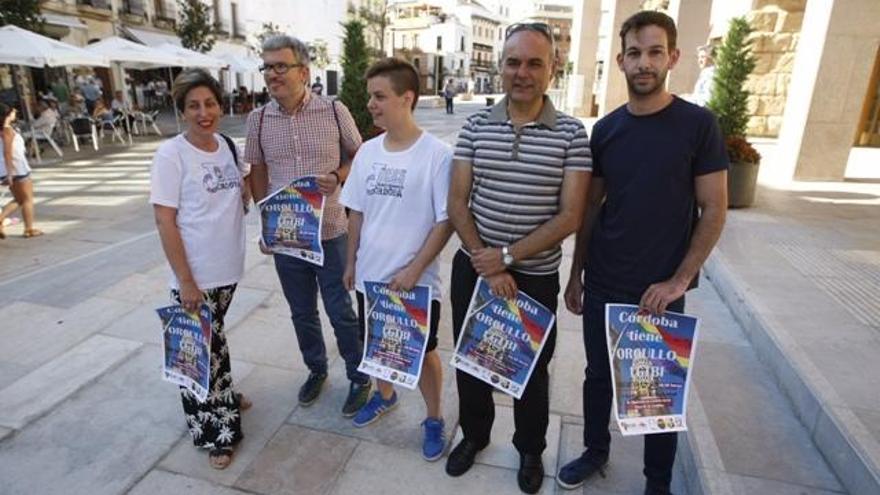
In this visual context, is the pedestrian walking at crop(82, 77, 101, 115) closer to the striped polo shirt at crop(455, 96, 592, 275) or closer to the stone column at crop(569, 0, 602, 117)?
the stone column at crop(569, 0, 602, 117)

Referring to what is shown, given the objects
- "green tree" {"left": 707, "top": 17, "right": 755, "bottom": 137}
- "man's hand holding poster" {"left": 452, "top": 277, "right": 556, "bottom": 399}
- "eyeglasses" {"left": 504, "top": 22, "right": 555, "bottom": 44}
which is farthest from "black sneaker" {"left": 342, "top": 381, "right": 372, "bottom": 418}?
"green tree" {"left": 707, "top": 17, "right": 755, "bottom": 137}

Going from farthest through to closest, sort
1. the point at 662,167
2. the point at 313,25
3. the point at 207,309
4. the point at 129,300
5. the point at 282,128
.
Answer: the point at 313,25 < the point at 129,300 < the point at 282,128 < the point at 207,309 < the point at 662,167

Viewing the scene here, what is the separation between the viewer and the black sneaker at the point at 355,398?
3.01 meters

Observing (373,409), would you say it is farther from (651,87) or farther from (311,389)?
(651,87)

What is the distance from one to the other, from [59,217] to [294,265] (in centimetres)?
626

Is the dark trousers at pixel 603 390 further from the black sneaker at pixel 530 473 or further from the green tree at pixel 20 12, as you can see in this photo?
the green tree at pixel 20 12

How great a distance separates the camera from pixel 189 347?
8.20ft

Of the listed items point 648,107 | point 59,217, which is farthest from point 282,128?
point 59,217

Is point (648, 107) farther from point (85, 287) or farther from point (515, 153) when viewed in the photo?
point (85, 287)

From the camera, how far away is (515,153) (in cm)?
205

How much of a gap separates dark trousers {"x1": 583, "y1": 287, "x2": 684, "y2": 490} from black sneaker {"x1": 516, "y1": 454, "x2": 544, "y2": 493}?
0.30 m

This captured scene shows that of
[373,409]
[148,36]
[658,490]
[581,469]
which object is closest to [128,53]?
[148,36]

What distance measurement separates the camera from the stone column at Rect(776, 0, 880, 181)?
23.6ft

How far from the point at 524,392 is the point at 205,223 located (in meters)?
1.62
